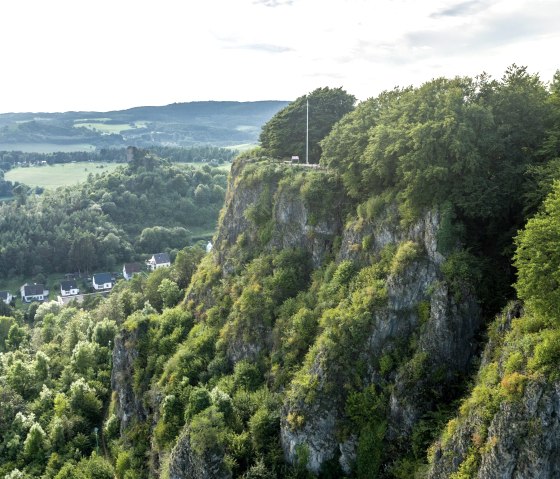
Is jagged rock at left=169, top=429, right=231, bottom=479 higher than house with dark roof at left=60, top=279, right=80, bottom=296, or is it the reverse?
jagged rock at left=169, top=429, right=231, bottom=479

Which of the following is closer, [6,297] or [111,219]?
[6,297]

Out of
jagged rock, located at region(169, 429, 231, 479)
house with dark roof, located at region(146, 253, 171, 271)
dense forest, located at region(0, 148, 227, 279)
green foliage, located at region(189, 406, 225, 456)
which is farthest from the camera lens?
dense forest, located at region(0, 148, 227, 279)

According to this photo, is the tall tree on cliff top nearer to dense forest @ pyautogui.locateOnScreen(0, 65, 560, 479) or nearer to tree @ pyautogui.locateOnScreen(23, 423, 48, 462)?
dense forest @ pyautogui.locateOnScreen(0, 65, 560, 479)

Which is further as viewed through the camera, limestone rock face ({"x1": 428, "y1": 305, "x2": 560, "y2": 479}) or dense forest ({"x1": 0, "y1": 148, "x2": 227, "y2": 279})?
dense forest ({"x1": 0, "y1": 148, "x2": 227, "y2": 279})

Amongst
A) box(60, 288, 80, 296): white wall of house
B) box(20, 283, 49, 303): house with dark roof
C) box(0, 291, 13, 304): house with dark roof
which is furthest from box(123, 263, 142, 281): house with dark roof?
box(0, 291, 13, 304): house with dark roof

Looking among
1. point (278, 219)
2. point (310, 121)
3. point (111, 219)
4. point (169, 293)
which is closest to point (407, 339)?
point (278, 219)

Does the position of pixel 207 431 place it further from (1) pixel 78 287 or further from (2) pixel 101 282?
(1) pixel 78 287

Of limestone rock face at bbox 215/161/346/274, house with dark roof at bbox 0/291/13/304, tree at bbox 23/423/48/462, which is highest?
limestone rock face at bbox 215/161/346/274
